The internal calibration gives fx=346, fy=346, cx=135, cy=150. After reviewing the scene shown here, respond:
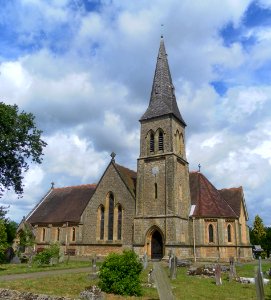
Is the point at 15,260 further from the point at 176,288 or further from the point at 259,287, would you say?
the point at 259,287

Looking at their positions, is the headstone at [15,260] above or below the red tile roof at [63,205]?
below

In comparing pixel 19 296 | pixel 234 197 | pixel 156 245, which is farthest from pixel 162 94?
pixel 19 296

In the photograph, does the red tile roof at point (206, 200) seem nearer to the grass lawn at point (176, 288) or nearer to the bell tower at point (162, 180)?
the bell tower at point (162, 180)

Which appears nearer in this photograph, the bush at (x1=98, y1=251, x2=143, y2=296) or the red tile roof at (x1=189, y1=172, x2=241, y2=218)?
the bush at (x1=98, y1=251, x2=143, y2=296)

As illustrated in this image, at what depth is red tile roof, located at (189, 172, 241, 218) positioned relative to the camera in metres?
35.2

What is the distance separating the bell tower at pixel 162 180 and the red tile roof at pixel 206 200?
123cm

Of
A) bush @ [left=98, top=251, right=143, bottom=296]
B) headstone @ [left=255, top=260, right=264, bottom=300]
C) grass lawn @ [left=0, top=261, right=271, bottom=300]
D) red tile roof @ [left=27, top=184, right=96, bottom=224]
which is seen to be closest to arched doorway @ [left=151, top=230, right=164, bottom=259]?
red tile roof @ [left=27, top=184, right=96, bottom=224]

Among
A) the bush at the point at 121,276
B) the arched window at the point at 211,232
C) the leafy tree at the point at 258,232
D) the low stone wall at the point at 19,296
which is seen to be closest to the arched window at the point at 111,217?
the arched window at the point at 211,232

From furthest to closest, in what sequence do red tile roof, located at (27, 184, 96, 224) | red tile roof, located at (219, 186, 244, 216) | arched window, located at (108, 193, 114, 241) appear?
red tile roof, located at (27, 184, 96, 224)
arched window, located at (108, 193, 114, 241)
red tile roof, located at (219, 186, 244, 216)

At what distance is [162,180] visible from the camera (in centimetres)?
3528

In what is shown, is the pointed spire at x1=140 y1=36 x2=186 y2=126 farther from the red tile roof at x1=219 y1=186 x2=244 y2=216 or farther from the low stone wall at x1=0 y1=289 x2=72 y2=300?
the low stone wall at x1=0 y1=289 x2=72 y2=300

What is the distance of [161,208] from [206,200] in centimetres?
542

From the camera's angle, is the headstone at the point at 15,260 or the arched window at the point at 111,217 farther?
the arched window at the point at 111,217

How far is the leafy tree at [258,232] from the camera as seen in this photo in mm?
73438
